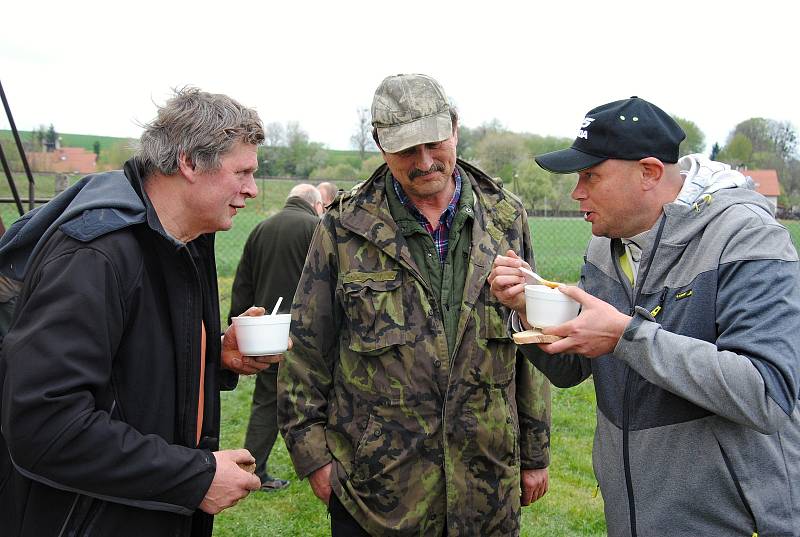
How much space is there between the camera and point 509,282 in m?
2.42

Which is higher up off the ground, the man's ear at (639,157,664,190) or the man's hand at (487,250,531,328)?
the man's ear at (639,157,664,190)

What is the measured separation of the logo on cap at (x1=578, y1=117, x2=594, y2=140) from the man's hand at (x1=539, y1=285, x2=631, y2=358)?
22.8 inches

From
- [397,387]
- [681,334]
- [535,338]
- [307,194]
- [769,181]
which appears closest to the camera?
[681,334]

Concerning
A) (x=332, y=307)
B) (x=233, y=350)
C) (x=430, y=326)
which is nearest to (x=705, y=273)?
(x=430, y=326)

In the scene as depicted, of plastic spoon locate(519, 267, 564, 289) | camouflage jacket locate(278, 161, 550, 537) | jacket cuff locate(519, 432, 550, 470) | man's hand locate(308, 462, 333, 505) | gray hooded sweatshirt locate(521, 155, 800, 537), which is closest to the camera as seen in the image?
gray hooded sweatshirt locate(521, 155, 800, 537)

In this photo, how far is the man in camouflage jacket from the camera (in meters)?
2.65

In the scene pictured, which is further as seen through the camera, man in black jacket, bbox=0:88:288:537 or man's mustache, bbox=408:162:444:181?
man's mustache, bbox=408:162:444:181

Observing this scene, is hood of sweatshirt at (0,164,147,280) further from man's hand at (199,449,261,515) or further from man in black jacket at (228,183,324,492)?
man in black jacket at (228,183,324,492)

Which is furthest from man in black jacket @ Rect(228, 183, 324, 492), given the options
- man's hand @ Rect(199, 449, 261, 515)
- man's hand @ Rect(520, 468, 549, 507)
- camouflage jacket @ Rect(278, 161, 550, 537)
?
man's hand @ Rect(199, 449, 261, 515)

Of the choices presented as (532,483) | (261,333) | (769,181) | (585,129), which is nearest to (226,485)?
(261,333)

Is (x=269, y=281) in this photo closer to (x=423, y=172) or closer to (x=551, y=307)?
(x=423, y=172)

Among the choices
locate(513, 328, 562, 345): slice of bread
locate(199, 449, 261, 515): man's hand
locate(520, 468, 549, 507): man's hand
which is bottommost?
locate(520, 468, 549, 507): man's hand

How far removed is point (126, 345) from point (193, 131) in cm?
68

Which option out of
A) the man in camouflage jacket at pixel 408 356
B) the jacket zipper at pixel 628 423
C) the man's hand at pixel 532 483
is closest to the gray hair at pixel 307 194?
the man in camouflage jacket at pixel 408 356
